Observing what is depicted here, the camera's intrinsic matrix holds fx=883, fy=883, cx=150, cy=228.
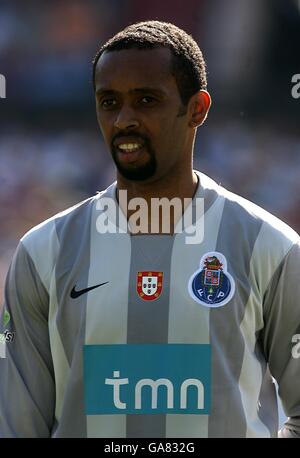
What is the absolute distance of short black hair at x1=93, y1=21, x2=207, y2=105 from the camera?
221 centimetres

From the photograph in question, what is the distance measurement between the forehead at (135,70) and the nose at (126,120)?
5 cm

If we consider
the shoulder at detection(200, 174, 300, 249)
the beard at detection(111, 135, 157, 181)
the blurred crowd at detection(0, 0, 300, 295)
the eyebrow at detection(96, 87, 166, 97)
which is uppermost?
the blurred crowd at detection(0, 0, 300, 295)

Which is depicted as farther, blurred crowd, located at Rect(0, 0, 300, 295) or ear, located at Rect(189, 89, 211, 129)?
blurred crowd, located at Rect(0, 0, 300, 295)

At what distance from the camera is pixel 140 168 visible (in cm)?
220

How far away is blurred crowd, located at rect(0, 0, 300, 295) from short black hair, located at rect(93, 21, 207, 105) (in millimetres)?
4102

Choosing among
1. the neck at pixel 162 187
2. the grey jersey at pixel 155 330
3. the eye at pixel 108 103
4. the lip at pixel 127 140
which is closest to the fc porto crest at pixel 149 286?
the grey jersey at pixel 155 330

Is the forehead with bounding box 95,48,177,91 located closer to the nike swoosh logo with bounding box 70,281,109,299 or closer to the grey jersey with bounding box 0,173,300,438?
the grey jersey with bounding box 0,173,300,438

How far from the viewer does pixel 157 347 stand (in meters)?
2.15

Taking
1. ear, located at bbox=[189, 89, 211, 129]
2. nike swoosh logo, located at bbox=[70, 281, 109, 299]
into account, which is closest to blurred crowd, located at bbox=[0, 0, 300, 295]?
ear, located at bbox=[189, 89, 211, 129]

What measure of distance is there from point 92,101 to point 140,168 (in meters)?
4.73

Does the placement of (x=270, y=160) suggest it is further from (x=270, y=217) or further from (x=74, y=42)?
(x=270, y=217)

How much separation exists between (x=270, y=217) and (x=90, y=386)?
63 cm

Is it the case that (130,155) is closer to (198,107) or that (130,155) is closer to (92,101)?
(198,107)

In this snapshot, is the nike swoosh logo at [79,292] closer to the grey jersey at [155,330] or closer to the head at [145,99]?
the grey jersey at [155,330]
